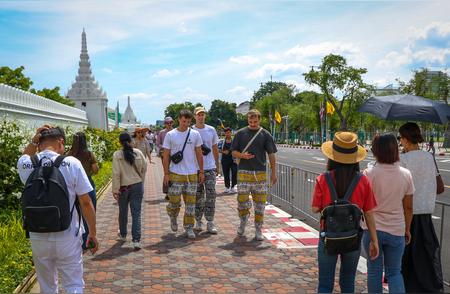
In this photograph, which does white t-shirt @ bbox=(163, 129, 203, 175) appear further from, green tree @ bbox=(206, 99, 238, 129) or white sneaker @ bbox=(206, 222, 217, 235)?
green tree @ bbox=(206, 99, 238, 129)

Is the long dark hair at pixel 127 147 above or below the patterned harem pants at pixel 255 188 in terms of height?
above

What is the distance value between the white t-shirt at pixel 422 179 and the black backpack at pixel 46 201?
2.97m

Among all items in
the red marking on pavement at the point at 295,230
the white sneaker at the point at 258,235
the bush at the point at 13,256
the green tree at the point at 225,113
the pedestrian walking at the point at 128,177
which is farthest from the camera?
the green tree at the point at 225,113

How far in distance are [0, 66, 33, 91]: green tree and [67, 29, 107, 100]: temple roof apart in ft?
88.2

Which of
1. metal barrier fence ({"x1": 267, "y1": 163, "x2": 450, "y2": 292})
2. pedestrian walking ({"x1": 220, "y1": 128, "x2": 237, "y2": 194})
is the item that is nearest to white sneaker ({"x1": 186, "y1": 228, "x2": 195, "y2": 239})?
metal barrier fence ({"x1": 267, "y1": 163, "x2": 450, "y2": 292})

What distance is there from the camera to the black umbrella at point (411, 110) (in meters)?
4.28

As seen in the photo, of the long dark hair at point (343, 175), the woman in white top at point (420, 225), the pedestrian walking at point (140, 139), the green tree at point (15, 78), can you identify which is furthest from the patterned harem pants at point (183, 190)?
the green tree at point (15, 78)

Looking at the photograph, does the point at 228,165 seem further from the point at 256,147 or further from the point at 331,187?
the point at 331,187

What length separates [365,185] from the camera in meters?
3.58

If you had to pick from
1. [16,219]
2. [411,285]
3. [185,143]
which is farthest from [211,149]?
[411,285]

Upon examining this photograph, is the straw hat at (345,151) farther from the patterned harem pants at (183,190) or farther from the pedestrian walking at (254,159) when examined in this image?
the patterned harem pants at (183,190)

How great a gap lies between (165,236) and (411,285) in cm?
399

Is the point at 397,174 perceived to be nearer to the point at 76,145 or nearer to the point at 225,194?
the point at 76,145

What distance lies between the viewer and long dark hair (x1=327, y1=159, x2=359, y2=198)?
11.6 ft
